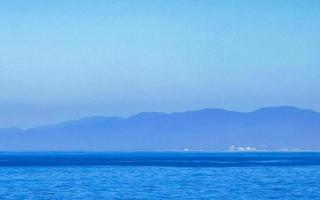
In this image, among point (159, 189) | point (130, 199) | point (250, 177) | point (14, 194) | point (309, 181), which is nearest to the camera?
point (130, 199)

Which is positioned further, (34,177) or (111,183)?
(34,177)

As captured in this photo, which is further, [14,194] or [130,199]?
[14,194]

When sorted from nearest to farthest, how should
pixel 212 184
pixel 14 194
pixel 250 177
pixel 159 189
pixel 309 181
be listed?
1. pixel 14 194
2. pixel 159 189
3. pixel 212 184
4. pixel 309 181
5. pixel 250 177

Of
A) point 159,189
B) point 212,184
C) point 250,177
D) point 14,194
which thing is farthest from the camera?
point 250,177

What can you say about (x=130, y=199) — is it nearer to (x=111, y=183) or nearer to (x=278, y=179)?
(x=111, y=183)

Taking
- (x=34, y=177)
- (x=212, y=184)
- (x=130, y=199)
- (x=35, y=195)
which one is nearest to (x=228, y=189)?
(x=212, y=184)

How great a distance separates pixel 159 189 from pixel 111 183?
398 inches

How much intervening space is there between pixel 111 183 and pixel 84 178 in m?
9.33

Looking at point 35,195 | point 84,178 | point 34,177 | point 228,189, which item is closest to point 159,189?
point 228,189

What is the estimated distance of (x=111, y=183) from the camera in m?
79.4

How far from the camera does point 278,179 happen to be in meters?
85.7

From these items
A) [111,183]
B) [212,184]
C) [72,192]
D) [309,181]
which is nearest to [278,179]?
[309,181]

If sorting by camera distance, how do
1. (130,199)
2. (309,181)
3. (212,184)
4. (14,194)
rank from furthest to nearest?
(309,181)
(212,184)
(14,194)
(130,199)

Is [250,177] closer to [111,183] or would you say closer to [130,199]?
[111,183]
